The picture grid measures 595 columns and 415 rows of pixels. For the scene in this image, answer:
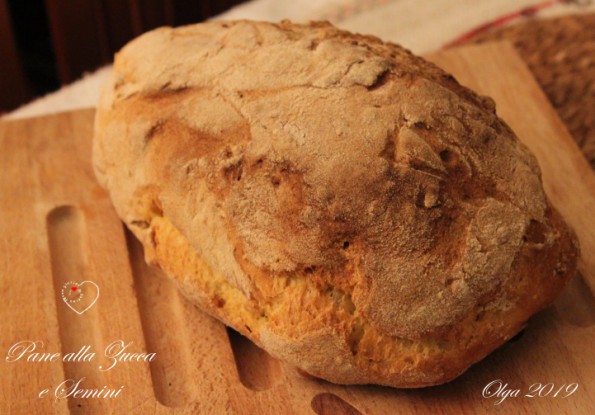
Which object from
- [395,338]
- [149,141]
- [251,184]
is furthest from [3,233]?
[395,338]

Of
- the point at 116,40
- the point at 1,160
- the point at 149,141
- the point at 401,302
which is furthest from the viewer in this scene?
the point at 116,40

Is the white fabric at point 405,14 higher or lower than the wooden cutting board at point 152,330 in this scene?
higher

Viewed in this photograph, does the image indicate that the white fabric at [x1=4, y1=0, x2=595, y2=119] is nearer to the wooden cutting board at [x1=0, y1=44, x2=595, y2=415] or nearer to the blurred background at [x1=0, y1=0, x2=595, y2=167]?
the blurred background at [x1=0, y1=0, x2=595, y2=167]

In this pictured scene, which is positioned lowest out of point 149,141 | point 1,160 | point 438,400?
point 438,400

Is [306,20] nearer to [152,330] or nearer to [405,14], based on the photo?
[405,14]

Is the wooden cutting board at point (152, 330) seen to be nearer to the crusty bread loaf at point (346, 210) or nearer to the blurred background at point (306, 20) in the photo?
the crusty bread loaf at point (346, 210)

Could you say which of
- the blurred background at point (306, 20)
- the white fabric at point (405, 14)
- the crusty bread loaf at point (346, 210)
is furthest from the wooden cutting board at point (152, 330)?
the white fabric at point (405, 14)

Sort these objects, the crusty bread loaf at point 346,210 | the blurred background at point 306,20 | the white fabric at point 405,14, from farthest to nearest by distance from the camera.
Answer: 1. the white fabric at point 405,14
2. the blurred background at point 306,20
3. the crusty bread loaf at point 346,210

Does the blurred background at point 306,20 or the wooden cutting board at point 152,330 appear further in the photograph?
the blurred background at point 306,20

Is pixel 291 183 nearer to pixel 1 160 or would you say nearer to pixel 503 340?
pixel 503 340
